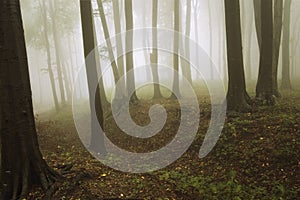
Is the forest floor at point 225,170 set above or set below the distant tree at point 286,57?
below

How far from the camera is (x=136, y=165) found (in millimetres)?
8453

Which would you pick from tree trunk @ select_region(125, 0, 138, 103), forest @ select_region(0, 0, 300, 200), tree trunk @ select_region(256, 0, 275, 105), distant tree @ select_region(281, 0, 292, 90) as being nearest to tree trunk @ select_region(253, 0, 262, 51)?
forest @ select_region(0, 0, 300, 200)

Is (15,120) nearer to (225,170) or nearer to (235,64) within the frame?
(225,170)

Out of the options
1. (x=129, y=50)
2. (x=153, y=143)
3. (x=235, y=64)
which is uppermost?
(x=129, y=50)

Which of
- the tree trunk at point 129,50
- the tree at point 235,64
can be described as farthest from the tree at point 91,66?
the tree trunk at point 129,50

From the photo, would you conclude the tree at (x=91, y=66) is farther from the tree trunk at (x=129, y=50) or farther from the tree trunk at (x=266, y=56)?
the tree trunk at (x=266, y=56)

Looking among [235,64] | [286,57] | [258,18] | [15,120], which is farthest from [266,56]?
[286,57]

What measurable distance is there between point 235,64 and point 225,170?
4445 mm

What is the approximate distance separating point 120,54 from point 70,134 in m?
9.43

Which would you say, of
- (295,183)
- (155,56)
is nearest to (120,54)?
(155,56)

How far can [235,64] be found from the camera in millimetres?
9953

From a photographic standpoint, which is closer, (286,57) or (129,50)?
(129,50)

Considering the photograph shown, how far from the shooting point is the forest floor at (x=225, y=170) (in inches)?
243

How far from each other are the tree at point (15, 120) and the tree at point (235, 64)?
22.5 feet
